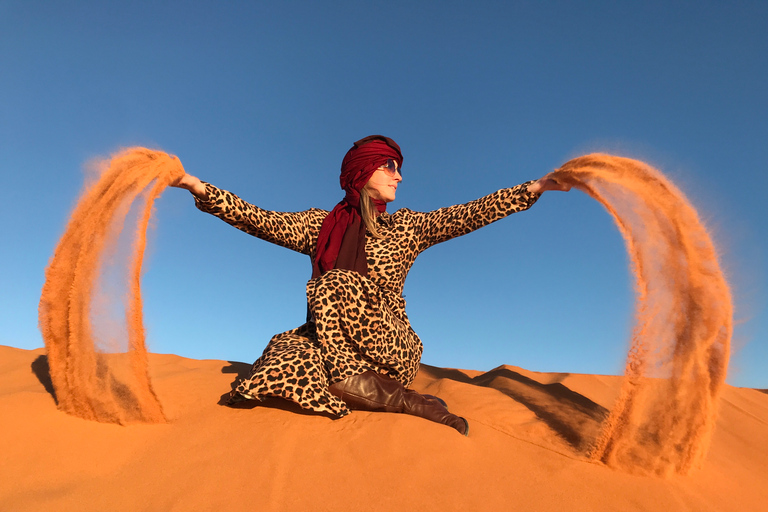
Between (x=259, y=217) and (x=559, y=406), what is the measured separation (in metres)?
3.20

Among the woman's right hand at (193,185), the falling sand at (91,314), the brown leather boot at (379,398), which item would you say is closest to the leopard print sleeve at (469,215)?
the brown leather boot at (379,398)

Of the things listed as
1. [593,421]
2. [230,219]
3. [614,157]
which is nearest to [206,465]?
[230,219]

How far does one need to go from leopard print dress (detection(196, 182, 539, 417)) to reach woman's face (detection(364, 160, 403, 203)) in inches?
7.8

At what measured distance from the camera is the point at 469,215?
13.5 ft

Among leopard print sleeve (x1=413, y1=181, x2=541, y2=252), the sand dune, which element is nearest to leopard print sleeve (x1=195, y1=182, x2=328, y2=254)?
leopard print sleeve (x1=413, y1=181, x2=541, y2=252)

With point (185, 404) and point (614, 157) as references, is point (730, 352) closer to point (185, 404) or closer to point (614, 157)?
point (614, 157)

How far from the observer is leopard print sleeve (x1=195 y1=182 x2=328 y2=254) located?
3.88 meters

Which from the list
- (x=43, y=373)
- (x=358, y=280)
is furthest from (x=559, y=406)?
(x=43, y=373)

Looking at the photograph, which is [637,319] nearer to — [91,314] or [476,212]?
[476,212]

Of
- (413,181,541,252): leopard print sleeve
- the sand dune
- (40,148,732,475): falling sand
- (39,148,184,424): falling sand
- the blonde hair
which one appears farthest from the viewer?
the blonde hair

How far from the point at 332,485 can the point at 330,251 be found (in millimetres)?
2077

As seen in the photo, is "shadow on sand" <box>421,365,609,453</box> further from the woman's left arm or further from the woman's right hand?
the woman's right hand

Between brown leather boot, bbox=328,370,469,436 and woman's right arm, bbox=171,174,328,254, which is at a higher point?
woman's right arm, bbox=171,174,328,254

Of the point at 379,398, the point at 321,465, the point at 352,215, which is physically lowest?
the point at 321,465
